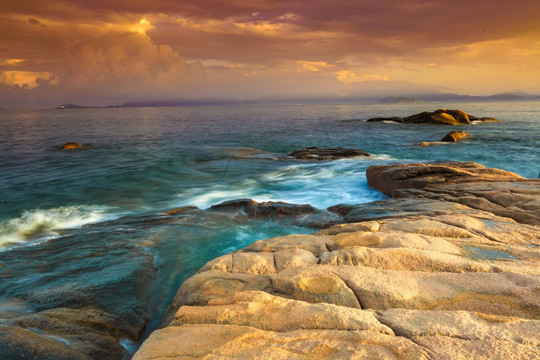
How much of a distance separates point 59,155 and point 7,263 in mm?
22981

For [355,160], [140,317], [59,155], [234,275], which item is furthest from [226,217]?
[59,155]

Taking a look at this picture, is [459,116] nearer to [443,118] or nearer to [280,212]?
[443,118]

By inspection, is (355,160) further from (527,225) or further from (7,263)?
(7,263)

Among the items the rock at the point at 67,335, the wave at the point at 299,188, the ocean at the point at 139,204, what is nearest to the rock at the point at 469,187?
the wave at the point at 299,188

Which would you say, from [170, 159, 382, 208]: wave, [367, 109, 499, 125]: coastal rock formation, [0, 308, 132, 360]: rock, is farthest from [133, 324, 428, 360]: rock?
[367, 109, 499, 125]: coastal rock formation

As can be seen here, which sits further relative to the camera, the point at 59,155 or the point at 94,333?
the point at 59,155

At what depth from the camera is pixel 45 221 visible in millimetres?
12164

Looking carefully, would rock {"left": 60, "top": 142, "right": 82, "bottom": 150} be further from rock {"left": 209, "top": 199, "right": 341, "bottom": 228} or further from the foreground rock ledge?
the foreground rock ledge

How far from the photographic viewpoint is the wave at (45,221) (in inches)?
422

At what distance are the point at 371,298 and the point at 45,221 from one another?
1266 centimetres

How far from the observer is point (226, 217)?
1164cm

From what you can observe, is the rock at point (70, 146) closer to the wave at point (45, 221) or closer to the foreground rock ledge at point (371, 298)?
the wave at point (45, 221)

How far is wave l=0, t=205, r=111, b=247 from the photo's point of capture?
10.7 m

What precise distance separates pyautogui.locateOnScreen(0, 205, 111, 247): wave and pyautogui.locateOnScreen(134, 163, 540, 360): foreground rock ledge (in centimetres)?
851
